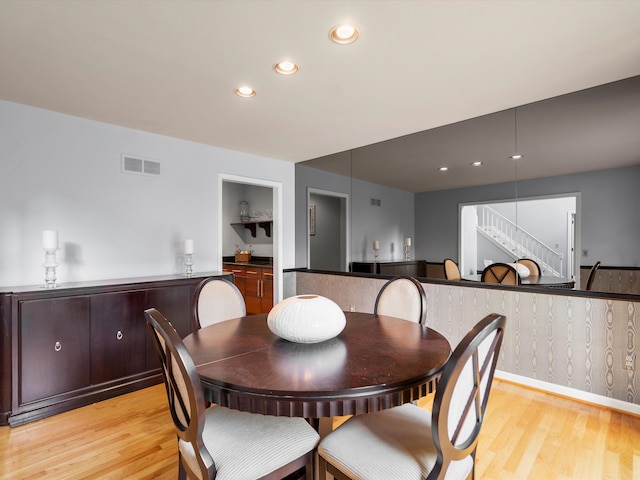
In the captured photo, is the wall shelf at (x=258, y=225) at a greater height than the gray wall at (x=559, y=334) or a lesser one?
greater

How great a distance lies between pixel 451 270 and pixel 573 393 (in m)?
1.33

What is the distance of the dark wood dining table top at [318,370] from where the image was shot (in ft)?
3.73

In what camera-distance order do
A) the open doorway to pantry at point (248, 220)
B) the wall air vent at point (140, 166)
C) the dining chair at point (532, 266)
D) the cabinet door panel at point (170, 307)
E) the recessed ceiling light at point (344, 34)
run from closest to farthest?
the recessed ceiling light at point (344, 34)
the dining chair at point (532, 266)
the cabinet door panel at point (170, 307)
the wall air vent at point (140, 166)
the open doorway to pantry at point (248, 220)

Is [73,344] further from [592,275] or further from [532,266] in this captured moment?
[592,275]

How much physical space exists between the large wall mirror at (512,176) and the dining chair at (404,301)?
48.6 inches

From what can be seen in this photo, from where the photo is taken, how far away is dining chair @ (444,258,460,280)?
10.9 ft

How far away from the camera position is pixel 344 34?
6.14ft

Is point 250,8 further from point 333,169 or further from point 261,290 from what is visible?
point 261,290

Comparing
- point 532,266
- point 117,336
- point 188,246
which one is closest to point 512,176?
point 532,266

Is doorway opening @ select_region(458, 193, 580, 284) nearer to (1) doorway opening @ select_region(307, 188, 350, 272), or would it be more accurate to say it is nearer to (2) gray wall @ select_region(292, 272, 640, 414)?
(2) gray wall @ select_region(292, 272, 640, 414)

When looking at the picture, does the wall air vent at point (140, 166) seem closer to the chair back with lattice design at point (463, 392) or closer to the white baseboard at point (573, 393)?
the chair back with lattice design at point (463, 392)

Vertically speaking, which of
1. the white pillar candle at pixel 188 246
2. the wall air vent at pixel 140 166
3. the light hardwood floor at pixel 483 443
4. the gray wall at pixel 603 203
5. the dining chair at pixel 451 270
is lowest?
the light hardwood floor at pixel 483 443

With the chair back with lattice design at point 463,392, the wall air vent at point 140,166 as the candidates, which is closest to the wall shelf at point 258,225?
the wall air vent at point 140,166

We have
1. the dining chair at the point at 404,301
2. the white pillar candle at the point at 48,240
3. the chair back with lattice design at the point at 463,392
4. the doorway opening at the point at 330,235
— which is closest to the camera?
the chair back with lattice design at the point at 463,392
